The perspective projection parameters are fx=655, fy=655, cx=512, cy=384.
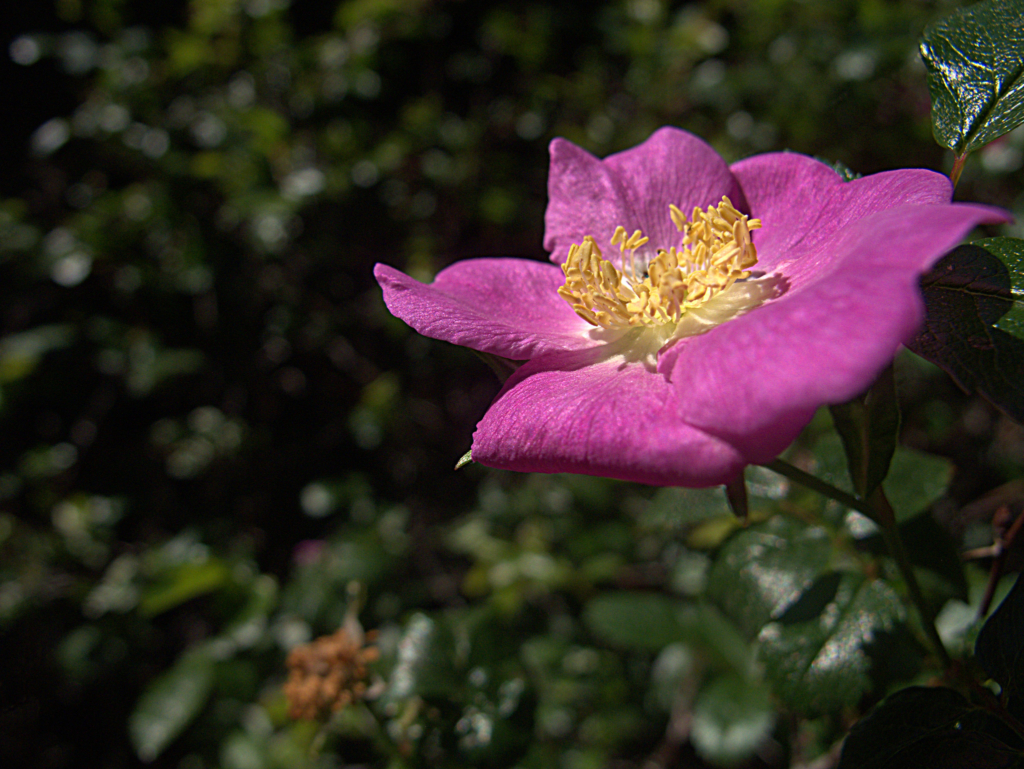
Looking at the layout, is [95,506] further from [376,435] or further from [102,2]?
[102,2]

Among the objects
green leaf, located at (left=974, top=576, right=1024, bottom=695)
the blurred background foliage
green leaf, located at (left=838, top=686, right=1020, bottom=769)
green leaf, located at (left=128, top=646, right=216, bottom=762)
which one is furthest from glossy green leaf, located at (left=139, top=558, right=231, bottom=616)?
green leaf, located at (left=974, top=576, right=1024, bottom=695)

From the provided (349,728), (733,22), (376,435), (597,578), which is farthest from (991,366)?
(733,22)

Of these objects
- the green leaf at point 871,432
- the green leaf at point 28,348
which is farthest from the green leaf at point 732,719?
the green leaf at point 28,348

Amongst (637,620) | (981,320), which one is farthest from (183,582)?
(981,320)

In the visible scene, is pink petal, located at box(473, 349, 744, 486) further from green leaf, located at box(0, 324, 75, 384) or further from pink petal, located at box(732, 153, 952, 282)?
green leaf, located at box(0, 324, 75, 384)

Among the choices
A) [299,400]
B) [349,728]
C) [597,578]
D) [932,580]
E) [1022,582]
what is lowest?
[299,400]

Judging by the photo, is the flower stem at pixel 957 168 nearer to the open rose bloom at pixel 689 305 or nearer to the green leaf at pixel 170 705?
the open rose bloom at pixel 689 305

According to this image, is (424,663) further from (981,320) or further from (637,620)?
(981,320)

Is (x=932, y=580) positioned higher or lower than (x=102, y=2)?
lower
